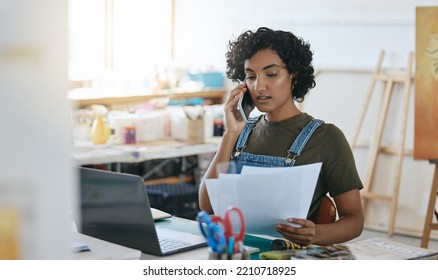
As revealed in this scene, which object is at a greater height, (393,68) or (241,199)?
(393,68)

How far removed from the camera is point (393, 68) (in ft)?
18.4

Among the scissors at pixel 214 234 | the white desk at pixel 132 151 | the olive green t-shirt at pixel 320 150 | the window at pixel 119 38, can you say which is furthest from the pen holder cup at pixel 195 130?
the scissors at pixel 214 234

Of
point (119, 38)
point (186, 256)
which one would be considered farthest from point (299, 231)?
point (119, 38)

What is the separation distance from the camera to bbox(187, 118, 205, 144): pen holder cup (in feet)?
16.8

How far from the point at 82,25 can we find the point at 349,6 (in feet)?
6.93

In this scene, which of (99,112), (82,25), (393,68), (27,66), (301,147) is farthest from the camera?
(82,25)

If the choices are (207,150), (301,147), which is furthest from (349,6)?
(301,147)

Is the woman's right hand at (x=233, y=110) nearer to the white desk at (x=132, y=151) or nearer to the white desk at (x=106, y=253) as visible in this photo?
the white desk at (x=106, y=253)

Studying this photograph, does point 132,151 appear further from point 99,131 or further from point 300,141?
point 300,141

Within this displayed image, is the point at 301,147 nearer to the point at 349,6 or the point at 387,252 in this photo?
the point at 387,252

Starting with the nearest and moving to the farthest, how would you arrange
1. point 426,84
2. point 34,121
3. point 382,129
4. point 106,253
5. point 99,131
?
point 34,121
point 106,253
point 426,84
point 99,131
point 382,129

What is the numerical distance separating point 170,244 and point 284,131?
63 centimetres

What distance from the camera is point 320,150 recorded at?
2.44 metres

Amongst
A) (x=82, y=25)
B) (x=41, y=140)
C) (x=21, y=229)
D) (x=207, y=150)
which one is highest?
(x=82, y=25)
